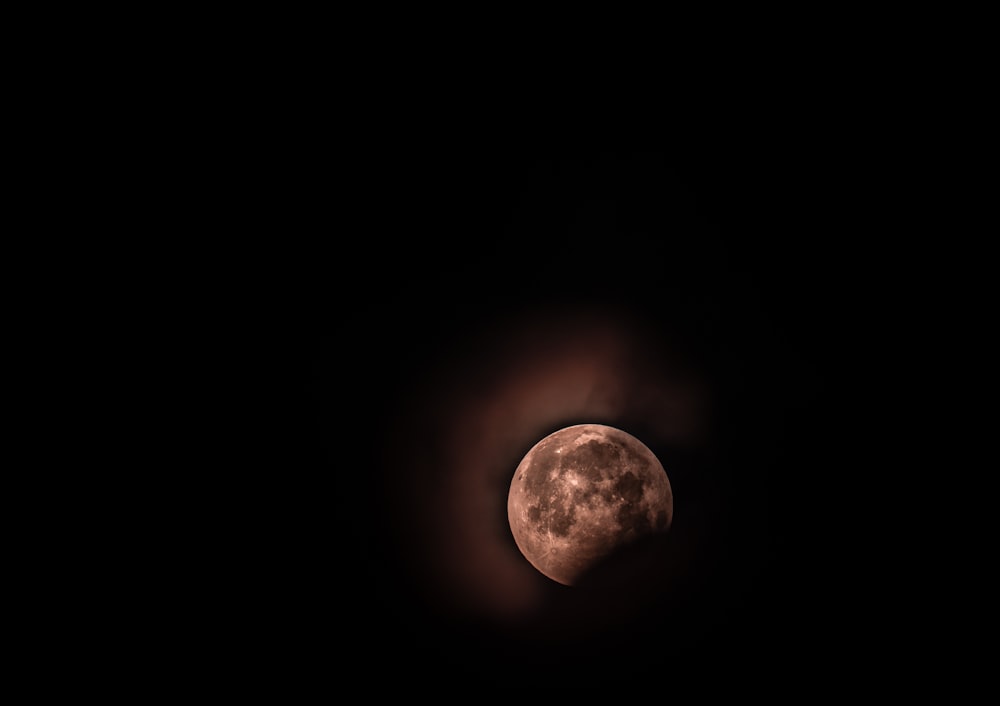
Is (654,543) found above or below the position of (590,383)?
below

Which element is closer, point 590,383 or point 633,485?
point 633,485

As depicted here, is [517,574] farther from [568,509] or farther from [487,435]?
[487,435]

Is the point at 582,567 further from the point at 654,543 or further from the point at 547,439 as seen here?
the point at 547,439

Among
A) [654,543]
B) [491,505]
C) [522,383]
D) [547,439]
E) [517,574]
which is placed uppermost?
[522,383]

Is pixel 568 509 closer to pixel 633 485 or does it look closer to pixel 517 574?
pixel 633 485

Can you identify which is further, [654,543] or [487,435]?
[487,435]

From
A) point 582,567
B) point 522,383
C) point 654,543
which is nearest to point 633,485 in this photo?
point 654,543

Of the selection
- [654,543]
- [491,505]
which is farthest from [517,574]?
[654,543]

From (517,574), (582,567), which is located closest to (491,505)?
(517,574)

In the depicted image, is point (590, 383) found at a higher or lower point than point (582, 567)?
higher
